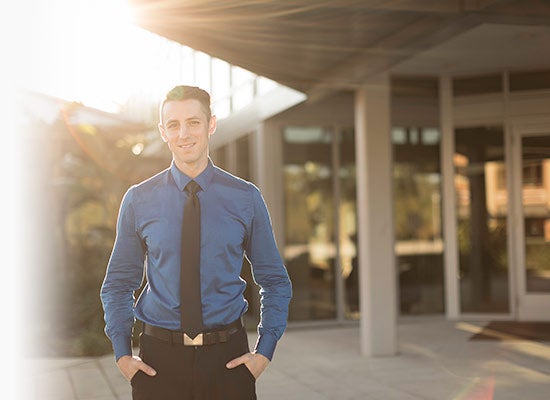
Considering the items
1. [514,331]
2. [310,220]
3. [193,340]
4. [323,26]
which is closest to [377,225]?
[323,26]

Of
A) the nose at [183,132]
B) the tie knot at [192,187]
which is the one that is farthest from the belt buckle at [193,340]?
the nose at [183,132]

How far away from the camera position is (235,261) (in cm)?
277

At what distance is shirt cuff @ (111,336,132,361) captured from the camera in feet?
9.07

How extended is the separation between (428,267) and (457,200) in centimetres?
106

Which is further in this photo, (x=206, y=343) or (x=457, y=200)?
(x=457, y=200)

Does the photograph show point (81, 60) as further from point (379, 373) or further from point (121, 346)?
point (121, 346)

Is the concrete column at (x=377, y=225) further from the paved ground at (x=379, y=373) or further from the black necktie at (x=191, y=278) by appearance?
the black necktie at (x=191, y=278)

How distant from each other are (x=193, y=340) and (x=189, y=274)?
225mm

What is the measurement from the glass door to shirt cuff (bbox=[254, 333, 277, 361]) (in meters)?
8.52

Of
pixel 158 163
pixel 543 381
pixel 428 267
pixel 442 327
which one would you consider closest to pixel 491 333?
pixel 442 327

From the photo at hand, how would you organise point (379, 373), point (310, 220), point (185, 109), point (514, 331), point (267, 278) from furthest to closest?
point (310, 220), point (514, 331), point (379, 373), point (267, 278), point (185, 109)

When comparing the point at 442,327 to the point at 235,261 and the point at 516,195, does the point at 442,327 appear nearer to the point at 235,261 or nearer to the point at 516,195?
the point at 516,195

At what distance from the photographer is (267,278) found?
297cm

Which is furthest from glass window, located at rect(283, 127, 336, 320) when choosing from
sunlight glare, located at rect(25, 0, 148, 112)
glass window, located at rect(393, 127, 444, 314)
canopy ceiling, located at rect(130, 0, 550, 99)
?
sunlight glare, located at rect(25, 0, 148, 112)
